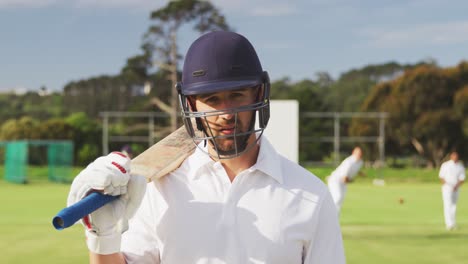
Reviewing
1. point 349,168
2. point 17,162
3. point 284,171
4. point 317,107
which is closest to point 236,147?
point 284,171

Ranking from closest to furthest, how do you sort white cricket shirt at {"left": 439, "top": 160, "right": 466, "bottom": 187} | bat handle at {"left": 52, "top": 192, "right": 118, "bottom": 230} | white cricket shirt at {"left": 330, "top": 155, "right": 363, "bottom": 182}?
bat handle at {"left": 52, "top": 192, "right": 118, "bottom": 230}
white cricket shirt at {"left": 330, "top": 155, "right": 363, "bottom": 182}
white cricket shirt at {"left": 439, "top": 160, "right": 466, "bottom": 187}

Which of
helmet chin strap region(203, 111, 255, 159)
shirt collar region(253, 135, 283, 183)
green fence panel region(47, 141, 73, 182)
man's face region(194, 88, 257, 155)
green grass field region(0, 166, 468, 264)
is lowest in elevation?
green fence panel region(47, 141, 73, 182)

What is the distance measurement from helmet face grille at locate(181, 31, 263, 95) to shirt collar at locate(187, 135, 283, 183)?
255 mm

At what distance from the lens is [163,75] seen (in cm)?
5059

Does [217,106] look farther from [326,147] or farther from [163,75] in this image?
[326,147]

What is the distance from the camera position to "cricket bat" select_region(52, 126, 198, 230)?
195 cm

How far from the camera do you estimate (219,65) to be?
2338 mm

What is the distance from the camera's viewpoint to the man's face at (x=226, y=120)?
91.5 inches

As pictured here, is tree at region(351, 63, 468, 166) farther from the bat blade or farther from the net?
the bat blade

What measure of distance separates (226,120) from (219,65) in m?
0.19

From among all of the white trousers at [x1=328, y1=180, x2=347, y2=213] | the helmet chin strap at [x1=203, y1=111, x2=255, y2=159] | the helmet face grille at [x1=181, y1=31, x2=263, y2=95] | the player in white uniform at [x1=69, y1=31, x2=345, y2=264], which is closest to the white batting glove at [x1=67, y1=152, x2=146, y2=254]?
the player in white uniform at [x1=69, y1=31, x2=345, y2=264]

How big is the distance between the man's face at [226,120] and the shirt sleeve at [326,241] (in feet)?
1.28

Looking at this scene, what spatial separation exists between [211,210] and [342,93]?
7478cm

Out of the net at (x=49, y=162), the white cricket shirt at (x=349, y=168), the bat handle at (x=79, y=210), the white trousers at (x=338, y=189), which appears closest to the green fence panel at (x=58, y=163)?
the net at (x=49, y=162)
